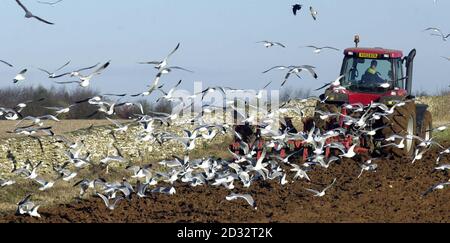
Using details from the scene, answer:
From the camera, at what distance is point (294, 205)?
43.3ft

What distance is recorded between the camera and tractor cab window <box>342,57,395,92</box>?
1842 cm

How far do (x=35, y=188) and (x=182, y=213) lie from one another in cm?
409

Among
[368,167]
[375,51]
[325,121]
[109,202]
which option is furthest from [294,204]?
[375,51]

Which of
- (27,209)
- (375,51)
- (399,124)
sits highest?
(375,51)

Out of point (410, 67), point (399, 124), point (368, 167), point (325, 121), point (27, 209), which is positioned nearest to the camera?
point (27, 209)

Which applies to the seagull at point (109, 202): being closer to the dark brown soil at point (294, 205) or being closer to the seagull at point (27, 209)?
the dark brown soil at point (294, 205)

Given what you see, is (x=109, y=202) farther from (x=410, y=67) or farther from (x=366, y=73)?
(x=410, y=67)

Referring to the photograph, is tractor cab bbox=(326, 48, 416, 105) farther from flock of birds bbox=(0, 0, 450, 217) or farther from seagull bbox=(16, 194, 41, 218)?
seagull bbox=(16, 194, 41, 218)

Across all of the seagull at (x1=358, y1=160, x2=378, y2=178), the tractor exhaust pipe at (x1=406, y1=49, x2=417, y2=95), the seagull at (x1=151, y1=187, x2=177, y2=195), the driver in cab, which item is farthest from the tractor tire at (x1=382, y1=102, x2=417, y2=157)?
the seagull at (x1=151, y1=187, x2=177, y2=195)

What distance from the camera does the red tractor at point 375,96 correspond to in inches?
695

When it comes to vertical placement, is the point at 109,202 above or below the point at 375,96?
below

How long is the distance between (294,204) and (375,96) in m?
5.36
